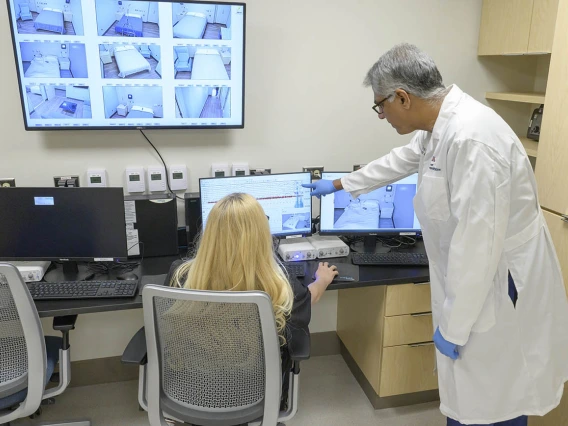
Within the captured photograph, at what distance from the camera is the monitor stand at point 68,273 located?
6.43 feet

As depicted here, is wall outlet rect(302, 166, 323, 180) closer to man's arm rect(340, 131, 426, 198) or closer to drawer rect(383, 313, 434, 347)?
man's arm rect(340, 131, 426, 198)

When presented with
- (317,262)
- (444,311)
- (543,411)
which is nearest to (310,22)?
(317,262)

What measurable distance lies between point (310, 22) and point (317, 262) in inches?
43.6

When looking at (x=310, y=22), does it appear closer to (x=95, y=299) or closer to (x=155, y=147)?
(x=155, y=147)

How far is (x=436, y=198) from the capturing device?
154 centimetres

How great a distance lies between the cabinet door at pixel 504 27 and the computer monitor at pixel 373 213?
0.83m

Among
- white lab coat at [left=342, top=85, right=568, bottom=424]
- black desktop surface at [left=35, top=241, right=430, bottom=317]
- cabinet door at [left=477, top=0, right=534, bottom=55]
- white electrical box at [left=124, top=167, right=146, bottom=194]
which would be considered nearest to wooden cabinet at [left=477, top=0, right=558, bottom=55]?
cabinet door at [left=477, top=0, right=534, bottom=55]

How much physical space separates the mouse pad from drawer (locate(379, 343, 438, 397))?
0.40m

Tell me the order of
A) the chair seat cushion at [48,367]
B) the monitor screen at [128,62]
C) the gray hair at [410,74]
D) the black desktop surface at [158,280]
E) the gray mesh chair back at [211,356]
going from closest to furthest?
the gray mesh chair back at [211,356] < the gray hair at [410,74] < the chair seat cushion at [48,367] < the black desktop surface at [158,280] < the monitor screen at [128,62]

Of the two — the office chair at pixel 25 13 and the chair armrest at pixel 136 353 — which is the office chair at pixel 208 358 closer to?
the chair armrest at pixel 136 353

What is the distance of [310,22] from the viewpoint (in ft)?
7.52

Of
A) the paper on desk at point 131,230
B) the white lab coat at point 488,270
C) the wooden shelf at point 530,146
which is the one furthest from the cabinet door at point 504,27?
the paper on desk at point 131,230

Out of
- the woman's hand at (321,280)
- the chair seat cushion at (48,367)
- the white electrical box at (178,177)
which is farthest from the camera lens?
the white electrical box at (178,177)

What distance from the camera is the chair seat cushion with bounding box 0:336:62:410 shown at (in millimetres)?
1621
